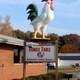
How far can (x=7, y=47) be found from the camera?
85.9 feet

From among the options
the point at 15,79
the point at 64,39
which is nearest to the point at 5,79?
the point at 15,79

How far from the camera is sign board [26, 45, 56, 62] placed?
16047 millimetres

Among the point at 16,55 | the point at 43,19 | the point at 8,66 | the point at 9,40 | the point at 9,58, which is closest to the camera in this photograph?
the point at 43,19

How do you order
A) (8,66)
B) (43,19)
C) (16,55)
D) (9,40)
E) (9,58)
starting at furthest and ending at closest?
(16,55)
(9,58)
(8,66)
(9,40)
(43,19)

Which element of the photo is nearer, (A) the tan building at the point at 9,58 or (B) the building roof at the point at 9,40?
(B) the building roof at the point at 9,40

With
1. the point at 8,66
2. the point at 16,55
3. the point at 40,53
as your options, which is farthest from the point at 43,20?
the point at 16,55

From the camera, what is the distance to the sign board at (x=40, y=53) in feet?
52.6

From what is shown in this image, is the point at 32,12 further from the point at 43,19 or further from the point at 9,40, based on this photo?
the point at 9,40

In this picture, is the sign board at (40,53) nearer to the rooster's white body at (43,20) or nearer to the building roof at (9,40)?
the rooster's white body at (43,20)

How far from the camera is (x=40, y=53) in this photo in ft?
52.9

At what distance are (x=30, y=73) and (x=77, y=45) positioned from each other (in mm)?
89650

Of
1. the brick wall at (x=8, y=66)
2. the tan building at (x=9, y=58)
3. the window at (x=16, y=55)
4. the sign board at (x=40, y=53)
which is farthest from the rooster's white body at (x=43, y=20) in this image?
the window at (x=16, y=55)

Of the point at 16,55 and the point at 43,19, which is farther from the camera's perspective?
the point at 16,55

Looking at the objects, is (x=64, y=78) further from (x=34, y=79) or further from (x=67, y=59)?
(x=67, y=59)
